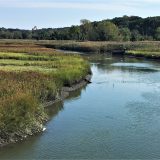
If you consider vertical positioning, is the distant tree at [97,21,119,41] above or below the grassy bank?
above

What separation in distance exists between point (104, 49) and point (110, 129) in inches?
3265

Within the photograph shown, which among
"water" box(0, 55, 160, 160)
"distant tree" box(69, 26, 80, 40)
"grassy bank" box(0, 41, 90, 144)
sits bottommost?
"water" box(0, 55, 160, 160)

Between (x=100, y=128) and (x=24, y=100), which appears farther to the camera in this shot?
(x=100, y=128)

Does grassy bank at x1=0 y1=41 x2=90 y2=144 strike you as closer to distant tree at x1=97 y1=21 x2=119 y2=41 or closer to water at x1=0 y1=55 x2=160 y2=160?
water at x1=0 y1=55 x2=160 y2=160

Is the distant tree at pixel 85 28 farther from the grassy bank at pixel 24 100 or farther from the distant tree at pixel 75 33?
the grassy bank at pixel 24 100

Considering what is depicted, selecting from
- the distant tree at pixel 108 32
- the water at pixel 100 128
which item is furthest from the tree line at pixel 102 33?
the water at pixel 100 128

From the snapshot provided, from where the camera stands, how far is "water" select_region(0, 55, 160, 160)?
61.0 ft

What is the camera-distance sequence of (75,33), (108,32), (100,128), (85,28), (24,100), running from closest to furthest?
(24,100), (100,128), (108,32), (75,33), (85,28)

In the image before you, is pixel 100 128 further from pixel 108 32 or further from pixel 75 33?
pixel 75 33

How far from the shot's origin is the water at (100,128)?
18.6m

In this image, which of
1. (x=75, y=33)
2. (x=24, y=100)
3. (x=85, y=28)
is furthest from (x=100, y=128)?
(x=85, y=28)

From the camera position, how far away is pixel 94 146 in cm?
1950

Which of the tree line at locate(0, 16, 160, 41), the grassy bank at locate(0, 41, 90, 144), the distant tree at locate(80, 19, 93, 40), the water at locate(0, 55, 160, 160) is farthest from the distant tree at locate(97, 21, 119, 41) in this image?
the grassy bank at locate(0, 41, 90, 144)

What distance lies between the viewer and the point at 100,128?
894 inches
